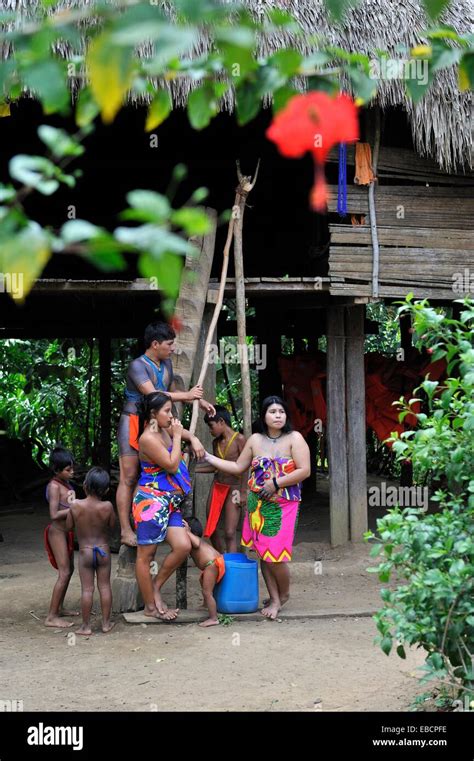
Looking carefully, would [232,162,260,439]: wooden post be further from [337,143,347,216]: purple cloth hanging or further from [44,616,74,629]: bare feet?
[44,616,74,629]: bare feet

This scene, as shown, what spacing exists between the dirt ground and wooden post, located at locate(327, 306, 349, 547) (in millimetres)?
861

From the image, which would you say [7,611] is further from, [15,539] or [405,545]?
[405,545]

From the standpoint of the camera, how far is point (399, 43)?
6.71 m

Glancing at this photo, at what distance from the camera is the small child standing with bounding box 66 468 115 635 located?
5.51 meters

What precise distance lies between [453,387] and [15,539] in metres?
6.75

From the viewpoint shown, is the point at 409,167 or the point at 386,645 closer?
the point at 386,645

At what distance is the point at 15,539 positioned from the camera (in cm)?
901

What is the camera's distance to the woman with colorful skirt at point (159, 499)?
18.2 feet

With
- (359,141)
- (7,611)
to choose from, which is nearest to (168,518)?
(7,611)

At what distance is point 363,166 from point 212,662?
4279 mm

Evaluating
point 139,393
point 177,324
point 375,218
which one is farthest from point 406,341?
point 139,393

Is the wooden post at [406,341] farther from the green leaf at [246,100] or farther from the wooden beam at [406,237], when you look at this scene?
the green leaf at [246,100]

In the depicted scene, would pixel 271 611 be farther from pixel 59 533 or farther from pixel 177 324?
pixel 177 324

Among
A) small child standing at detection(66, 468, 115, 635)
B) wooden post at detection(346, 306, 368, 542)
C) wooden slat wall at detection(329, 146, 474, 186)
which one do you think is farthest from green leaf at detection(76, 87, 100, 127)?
wooden post at detection(346, 306, 368, 542)
